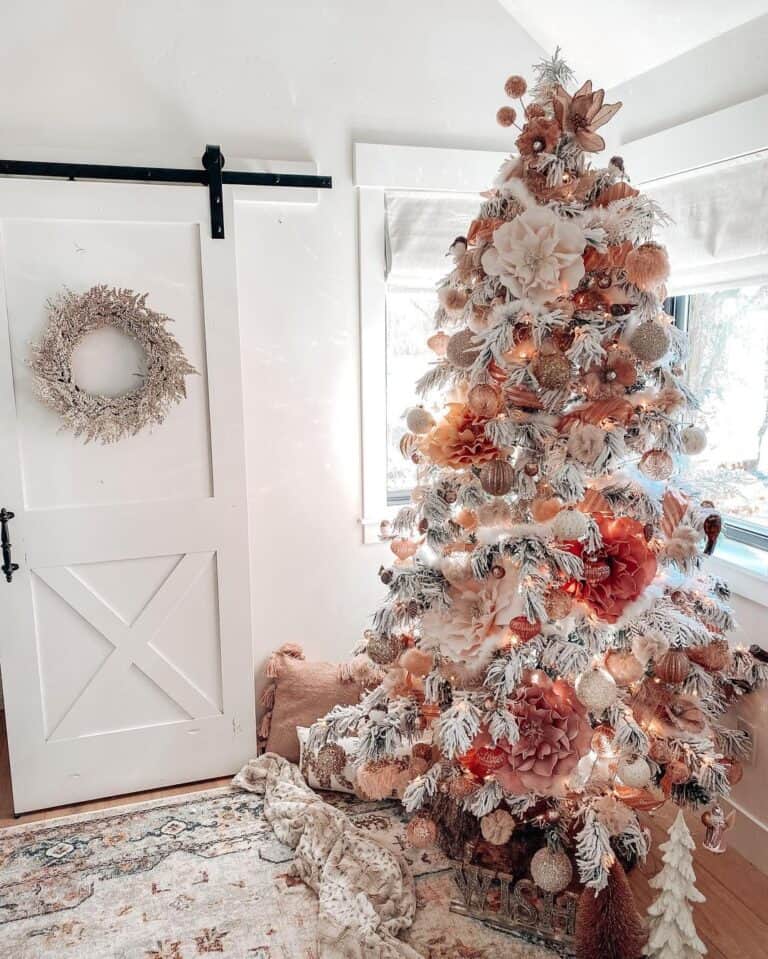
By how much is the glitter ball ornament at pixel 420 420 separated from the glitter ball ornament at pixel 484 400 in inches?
7.2

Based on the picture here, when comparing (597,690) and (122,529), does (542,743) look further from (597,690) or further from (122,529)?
(122,529)

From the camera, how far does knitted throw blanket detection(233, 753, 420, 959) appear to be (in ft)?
6.15

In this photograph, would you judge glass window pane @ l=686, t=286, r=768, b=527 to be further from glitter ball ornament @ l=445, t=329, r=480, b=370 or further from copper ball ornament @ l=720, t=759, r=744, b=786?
glitter ball ornament @ l=445, t=329, r=480, b=370

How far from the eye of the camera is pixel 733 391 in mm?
2541

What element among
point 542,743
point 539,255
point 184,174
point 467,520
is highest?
point 184,174

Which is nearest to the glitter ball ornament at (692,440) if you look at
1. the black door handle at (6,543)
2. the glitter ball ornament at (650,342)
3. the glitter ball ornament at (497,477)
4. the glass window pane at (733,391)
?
the glitter ball ornament at (650,342)

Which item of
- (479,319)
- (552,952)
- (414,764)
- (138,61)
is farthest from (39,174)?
(552,952)

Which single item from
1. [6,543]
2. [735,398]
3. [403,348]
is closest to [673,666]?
[735,398]

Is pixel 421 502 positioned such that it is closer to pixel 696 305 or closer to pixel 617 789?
pixel 617 789

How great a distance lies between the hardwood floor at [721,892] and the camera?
192 cm

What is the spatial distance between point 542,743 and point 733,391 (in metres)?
1.47

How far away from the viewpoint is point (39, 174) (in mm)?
2346

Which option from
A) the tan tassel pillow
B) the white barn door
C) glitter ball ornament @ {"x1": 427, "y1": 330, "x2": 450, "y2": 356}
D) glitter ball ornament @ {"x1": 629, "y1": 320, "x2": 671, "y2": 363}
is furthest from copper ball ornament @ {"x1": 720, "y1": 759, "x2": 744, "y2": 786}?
the white barn door

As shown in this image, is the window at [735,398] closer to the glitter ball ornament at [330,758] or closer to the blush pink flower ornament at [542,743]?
the blush pink flower ornament at [542,743]
